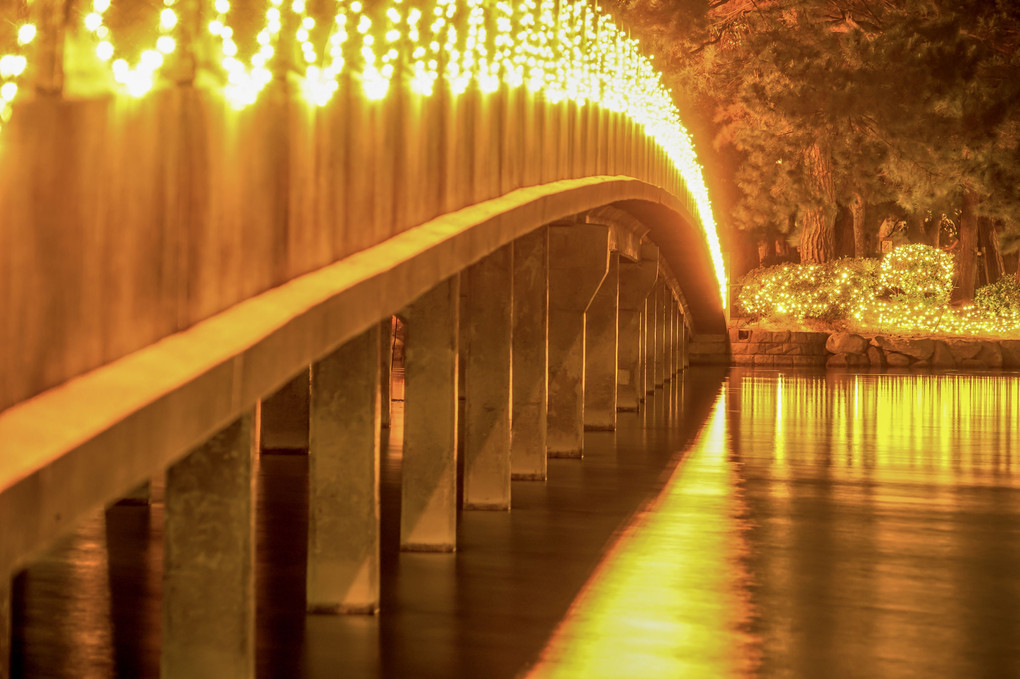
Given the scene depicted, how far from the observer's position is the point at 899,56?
42.3m

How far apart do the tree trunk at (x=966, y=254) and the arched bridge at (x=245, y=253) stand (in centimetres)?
4294

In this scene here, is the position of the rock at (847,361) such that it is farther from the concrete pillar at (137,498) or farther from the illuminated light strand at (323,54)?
the illuminated light strand at (323,54)

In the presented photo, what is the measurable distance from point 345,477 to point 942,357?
41.3 metres

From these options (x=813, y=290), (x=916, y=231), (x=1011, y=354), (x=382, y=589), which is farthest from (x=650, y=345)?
(x=916, y=231)

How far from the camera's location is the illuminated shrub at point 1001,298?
173 ft

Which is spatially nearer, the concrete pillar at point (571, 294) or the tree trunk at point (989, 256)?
the concrete pillar at point (571, 294)

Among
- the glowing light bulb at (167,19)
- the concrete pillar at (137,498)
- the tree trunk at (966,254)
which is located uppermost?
the tree trunk at (966,254)

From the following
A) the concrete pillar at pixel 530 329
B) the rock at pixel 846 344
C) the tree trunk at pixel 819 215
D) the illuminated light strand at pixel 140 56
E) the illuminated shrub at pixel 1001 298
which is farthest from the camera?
the illuminated shrub at pixel 1001 298

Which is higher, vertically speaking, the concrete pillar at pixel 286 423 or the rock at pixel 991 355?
the rock at pixel 991 355

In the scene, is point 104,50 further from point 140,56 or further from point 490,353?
point 490,353

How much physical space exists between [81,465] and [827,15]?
140 feet

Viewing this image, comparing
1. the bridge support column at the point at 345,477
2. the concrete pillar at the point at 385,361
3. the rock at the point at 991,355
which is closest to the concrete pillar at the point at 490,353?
the concrete pillar at the point at 385,361

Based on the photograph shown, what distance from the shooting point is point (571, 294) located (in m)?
18.5

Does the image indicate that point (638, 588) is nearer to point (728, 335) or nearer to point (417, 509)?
point (417, 509)
